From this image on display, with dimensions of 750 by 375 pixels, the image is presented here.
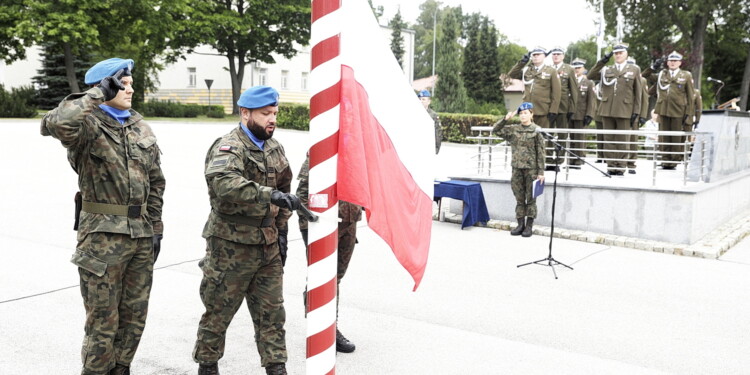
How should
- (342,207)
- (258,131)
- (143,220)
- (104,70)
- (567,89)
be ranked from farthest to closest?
(567,89) → (342,207) → (258,131) → (143,220) → (104,70)

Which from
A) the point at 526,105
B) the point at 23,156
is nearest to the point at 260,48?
the point at 23,156

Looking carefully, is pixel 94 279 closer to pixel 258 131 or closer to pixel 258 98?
pixel 258 131

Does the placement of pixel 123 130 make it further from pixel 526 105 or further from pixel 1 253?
pixel 526 105

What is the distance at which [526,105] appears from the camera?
10180mm

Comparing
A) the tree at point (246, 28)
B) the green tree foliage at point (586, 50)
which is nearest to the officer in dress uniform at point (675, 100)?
the tree at point (246, 28)

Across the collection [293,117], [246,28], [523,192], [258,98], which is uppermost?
[246,28]

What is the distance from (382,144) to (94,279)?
190 cm

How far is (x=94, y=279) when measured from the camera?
383 centimetres

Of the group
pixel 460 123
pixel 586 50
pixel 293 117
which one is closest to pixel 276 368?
pixel 460 123

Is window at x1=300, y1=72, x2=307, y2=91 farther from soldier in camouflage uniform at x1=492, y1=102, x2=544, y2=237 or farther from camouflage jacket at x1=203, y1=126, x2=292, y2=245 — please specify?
camouflage jacket at x1=203, y1=126, x2=292, y2=245

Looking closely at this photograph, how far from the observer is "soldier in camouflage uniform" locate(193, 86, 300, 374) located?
4.16m

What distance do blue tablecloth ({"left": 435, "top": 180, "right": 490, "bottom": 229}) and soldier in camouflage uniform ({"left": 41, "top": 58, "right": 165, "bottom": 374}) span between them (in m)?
7.52

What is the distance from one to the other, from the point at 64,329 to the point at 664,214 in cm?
817

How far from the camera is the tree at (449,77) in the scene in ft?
149
